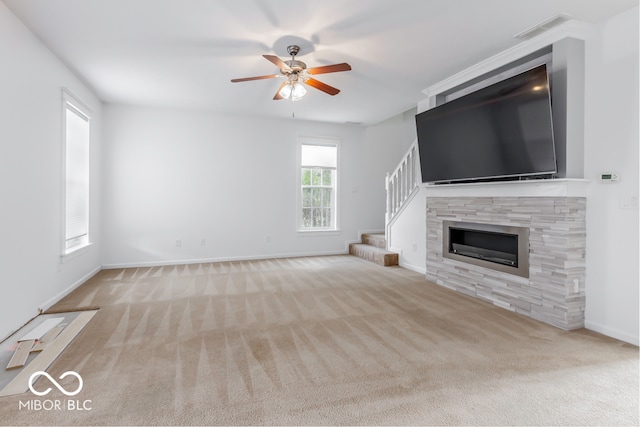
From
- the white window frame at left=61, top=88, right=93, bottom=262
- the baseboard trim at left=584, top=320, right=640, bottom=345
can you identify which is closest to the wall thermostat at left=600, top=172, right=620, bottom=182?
the baseboard trim at left=584, top=320, right=640, bottom=345

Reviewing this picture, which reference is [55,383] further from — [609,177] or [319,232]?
[319,232]

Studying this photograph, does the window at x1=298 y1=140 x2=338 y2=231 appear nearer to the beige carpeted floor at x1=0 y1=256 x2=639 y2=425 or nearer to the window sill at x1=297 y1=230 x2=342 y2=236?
the window sill at x1=297 y1=230 x2=342 y2=236

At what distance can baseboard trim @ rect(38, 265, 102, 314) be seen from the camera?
3383mm

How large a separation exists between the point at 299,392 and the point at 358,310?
5.06ft

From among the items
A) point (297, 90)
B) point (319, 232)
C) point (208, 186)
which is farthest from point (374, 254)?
point (297, 90)

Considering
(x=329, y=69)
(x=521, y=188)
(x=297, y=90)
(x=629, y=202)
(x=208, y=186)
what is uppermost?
(x=329, y=69)

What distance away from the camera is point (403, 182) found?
18.9ft

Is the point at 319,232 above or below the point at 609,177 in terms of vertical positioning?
below

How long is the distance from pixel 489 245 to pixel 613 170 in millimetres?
1390

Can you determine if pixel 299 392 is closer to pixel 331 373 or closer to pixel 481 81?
pixel 331 373

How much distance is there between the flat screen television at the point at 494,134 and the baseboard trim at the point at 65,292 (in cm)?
472

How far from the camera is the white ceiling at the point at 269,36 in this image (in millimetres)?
2674

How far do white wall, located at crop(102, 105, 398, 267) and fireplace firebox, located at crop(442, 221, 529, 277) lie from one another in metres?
2.88

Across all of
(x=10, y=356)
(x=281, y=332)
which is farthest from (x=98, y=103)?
(x=281, y=332)
